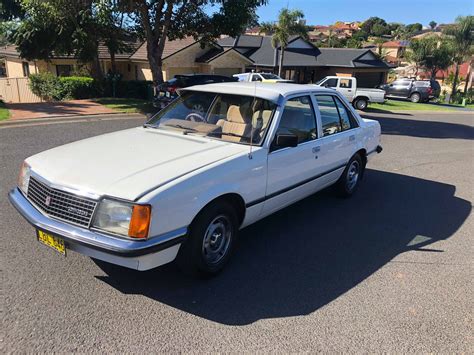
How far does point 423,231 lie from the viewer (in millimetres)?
4879

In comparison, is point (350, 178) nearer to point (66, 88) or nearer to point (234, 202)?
point (234, 202)

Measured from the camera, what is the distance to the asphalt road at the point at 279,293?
2.80 metres

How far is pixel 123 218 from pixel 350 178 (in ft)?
13.1

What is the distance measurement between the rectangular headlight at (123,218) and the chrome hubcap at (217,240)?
69 cm

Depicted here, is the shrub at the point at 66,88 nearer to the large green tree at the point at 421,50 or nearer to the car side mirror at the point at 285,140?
the car side mirror at the point at 285,140

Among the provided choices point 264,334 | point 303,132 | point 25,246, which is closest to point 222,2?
point 303,132

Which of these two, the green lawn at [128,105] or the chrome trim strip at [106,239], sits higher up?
the chrome trim strip at [106,239]

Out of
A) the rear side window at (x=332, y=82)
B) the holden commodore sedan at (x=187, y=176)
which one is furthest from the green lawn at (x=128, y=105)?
the holden commodore sedan at (x=187, y=176)

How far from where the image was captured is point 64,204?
9.86 ft

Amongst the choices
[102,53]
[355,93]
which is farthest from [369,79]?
[102,53]

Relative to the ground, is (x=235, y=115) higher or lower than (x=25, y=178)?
higher

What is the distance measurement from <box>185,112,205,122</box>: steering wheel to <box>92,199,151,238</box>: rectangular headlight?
1803 mm

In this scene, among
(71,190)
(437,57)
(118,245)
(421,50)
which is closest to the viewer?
(118,245)

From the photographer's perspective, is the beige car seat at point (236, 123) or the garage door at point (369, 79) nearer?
the beige car seat at point (236, 123)
